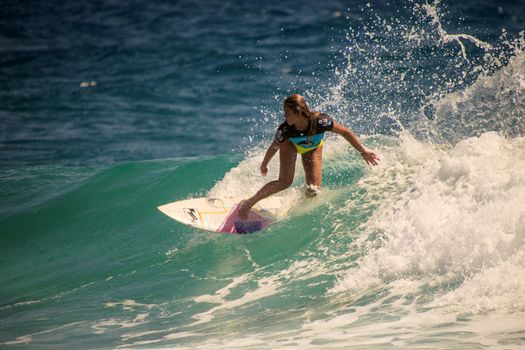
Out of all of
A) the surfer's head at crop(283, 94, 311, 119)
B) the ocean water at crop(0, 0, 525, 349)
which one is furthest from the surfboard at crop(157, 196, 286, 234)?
the surfer's head at crop(283, 94, 311, 119)

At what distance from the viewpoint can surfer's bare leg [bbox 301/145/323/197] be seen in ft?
25.5

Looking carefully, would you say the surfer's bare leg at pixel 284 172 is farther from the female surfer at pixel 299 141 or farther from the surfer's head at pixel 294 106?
the surfer's head at pixel 294 106

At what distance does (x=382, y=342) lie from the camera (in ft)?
16.2

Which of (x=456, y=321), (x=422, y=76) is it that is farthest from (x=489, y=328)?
(x=422, y=76)

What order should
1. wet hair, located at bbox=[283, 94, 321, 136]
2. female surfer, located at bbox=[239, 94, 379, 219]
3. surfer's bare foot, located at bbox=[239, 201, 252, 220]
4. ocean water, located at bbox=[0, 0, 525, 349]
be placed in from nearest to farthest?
1. ocean water, located at bbox=[0, 0, 525, 349]
2. wet hair, located at bbox=[283, 94, 321, 136]
3. female surfer, located at bbox=[239, 94, 379, 219]
4. surfer's bare foot, located at bbox=[239, 201, 252, 220]

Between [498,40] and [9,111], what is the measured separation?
44.2ft

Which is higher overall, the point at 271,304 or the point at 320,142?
the point at 320,142

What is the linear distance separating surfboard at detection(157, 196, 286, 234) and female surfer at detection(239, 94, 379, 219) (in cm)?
30

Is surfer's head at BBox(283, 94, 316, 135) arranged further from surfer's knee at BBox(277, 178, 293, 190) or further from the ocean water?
the ocean water

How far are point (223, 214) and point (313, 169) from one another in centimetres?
125

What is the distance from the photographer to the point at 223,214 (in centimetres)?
822

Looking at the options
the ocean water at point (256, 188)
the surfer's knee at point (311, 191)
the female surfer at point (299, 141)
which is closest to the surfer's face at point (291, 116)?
the female surfer at point (299, 141)

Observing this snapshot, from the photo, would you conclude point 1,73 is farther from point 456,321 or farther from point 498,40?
point 456,321

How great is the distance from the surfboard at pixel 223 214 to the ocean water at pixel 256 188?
192mm
